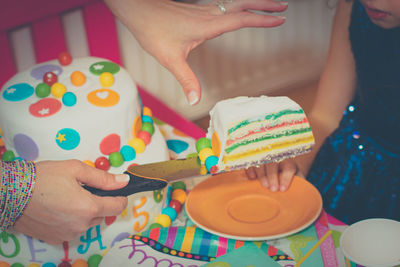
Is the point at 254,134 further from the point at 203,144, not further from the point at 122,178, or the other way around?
the point at 122,178

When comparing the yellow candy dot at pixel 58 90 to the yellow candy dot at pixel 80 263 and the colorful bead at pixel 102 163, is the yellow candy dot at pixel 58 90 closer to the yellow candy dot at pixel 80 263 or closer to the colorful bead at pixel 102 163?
the colorful bead at pixel 102 163

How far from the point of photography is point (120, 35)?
219cm

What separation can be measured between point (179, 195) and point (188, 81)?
12.8 inches

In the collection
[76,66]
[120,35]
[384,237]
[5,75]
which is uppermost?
[76,66]

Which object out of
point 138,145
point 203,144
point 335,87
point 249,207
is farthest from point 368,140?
point 138,145

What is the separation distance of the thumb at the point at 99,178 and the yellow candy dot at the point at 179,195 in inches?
10.2

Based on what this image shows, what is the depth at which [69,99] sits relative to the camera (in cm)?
95

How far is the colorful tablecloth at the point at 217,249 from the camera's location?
837 millimetres

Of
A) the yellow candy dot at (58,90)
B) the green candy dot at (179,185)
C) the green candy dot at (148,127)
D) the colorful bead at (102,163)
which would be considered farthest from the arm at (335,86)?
the yellow candy dot at (58,90)

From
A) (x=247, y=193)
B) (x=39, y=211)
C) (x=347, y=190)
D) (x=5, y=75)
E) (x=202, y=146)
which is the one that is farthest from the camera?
(x=5, y=75)

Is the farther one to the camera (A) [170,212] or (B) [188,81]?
(A) [170,212]

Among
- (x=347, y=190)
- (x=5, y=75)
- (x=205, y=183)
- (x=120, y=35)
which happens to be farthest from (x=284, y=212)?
(x=120, y=35)

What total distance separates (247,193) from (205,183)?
0.33 feet

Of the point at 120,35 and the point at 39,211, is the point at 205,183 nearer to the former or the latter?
the point at 39,211
